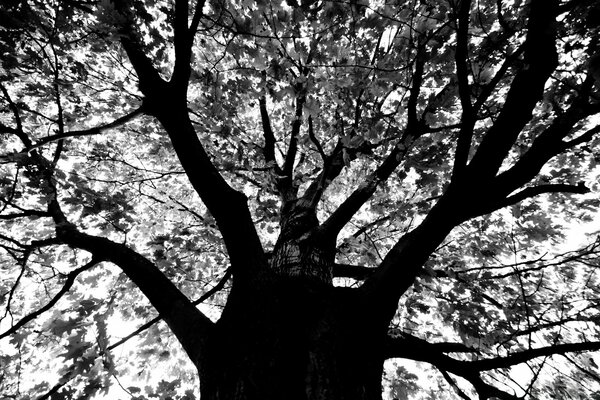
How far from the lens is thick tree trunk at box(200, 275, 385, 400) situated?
1690 mm

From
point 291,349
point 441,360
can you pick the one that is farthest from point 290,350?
point 441,360

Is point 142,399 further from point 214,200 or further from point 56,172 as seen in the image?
point 56,172

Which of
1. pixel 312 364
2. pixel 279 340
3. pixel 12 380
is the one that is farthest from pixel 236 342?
pixel 12 380

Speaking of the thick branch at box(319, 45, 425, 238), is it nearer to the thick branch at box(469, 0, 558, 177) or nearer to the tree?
the tree

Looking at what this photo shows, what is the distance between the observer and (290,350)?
6.31ft

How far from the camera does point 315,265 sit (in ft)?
9.92

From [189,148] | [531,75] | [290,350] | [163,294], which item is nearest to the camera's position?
[531,75]

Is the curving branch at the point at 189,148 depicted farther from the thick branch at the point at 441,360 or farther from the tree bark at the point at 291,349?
the thick branch at the point at 441,360

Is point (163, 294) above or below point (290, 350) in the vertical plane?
above

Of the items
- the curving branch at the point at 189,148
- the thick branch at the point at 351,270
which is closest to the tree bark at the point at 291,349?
the curving branch at the point at 189,148

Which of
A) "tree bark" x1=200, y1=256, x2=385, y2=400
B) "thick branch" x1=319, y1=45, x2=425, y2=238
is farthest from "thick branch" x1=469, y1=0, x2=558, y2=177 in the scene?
"tree bark" x1=200, y1=256, x2=385, y2=400

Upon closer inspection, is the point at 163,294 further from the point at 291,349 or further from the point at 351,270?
the point at 351,270

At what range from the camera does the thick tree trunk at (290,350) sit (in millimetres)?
1690

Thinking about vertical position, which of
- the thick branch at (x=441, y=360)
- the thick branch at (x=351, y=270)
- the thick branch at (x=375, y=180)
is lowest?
the thick branch at (x=441, y=360)
